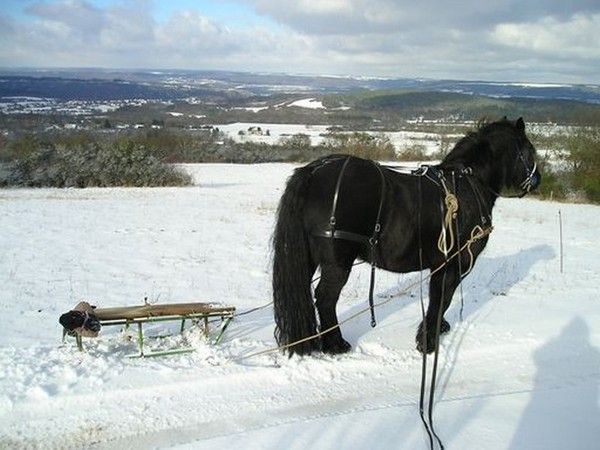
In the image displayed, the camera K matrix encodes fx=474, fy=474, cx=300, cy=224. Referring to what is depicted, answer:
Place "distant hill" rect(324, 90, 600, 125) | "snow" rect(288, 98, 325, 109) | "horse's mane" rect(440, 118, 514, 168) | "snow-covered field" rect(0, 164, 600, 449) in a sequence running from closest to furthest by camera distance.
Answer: "snow-covered field" rect(0, 164, 600, 449) < "horse's mane" rect(440, 118, 514, 168) < "distant hill" rect(324, 90, 600, 125) < "snow" rect(288, 98, 325, 109)

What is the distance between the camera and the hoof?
4.62 m

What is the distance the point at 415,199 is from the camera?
14.6 ft

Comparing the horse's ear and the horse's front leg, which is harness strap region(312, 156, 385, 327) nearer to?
the horse's front leg

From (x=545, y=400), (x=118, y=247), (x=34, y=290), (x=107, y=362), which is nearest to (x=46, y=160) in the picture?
(x=118, y=247)

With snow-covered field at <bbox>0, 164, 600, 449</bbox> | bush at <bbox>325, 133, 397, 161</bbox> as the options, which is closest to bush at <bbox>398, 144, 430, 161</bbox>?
bush at <bbox>325, 133, 397, 161</bbox>

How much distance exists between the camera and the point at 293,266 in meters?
4.16

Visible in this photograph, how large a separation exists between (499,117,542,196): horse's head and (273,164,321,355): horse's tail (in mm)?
2339

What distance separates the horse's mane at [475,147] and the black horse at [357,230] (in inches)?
3.8

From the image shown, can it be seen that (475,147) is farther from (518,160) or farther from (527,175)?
(527,175)

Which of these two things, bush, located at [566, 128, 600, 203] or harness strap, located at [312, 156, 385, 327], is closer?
harness strap, located at [312, 156, 385, 327]

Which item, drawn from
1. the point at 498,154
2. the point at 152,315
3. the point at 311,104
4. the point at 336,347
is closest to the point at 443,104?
the point at 311,104

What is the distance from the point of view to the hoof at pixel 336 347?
4617mm

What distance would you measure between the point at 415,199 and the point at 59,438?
343 centimetres

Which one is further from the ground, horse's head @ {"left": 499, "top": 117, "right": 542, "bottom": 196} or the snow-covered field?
horse's head @ {"left": 499, "top": 117, "right": 542, "bottom": 196}
